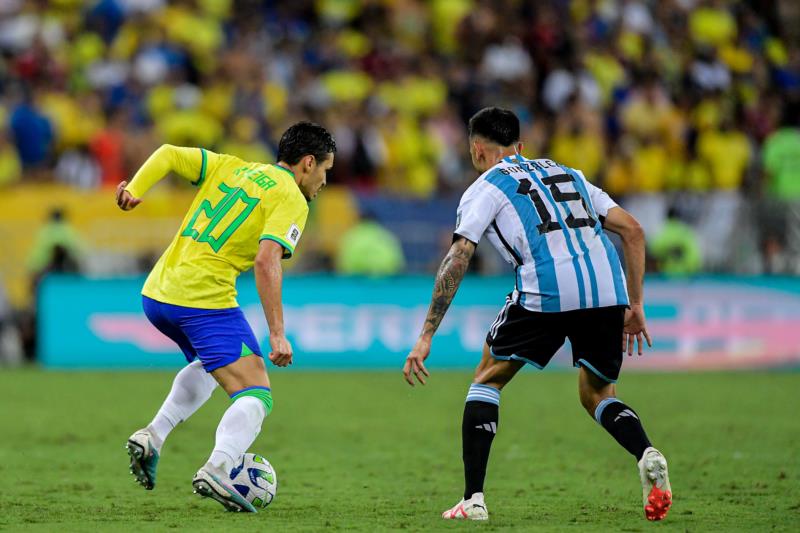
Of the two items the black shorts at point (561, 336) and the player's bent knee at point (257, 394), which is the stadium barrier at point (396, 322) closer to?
the player's bent knee at point (257, 394)

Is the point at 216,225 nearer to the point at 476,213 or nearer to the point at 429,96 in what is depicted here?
the point at 476,213

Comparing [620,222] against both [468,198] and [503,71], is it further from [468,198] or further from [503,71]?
[503,71]

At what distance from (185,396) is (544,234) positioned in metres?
2.26

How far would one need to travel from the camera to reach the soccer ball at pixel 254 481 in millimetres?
6953

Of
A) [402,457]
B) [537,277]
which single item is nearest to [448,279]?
[537,277]

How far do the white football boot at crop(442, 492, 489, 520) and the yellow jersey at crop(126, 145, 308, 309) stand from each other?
1.59m

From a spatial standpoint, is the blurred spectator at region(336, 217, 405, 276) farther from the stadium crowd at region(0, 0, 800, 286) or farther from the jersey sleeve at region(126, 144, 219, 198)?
the jersey sleeve at region(126, 144, 219, 198)

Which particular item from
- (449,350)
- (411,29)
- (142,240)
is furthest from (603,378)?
(411,29)

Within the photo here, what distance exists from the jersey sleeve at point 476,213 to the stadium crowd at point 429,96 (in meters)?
10.4

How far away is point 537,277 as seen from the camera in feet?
22.1

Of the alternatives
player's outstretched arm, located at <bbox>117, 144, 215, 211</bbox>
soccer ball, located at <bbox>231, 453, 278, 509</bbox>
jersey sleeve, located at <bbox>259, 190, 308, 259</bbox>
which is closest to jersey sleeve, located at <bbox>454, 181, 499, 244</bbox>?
jersey sleeve, located at <bbox>259, 190, 308, 259</bbox>

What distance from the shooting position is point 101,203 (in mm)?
16906

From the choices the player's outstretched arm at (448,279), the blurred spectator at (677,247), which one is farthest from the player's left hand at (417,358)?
the blurred spectator at (677,247)

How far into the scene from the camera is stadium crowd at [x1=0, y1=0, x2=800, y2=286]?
1748 cm
